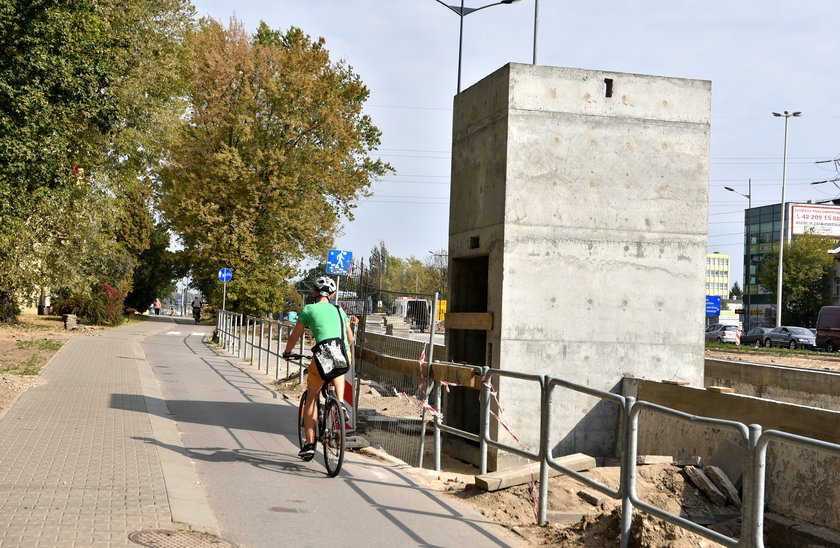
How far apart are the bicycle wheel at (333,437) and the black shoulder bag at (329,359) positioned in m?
0.26

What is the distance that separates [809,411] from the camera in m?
7.97

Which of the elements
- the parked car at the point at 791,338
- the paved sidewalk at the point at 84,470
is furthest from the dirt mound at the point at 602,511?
the parked car at the point at 791,338

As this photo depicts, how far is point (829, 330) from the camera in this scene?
49.3 m

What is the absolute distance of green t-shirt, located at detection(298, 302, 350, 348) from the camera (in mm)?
8883

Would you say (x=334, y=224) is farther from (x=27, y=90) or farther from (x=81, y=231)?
(x=27, y=90)

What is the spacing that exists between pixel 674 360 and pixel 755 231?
115m

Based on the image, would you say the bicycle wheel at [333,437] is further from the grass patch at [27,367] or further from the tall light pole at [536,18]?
the grass patch at [27,367]

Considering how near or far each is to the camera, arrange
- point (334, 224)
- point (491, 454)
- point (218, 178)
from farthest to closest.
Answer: point (334, 224)
point (218, 178)
point (491, 454)

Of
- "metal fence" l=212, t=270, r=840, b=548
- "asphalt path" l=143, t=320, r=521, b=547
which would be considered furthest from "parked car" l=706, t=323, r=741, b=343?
"asphalt path" l=143, t=320, r=521, b=547

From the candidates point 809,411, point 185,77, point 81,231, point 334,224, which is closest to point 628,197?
point 809,411

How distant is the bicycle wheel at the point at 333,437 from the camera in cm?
844

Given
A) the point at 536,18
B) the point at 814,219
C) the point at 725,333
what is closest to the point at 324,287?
the point at 536,18

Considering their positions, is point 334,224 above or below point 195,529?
above

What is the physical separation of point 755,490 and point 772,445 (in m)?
2.54
